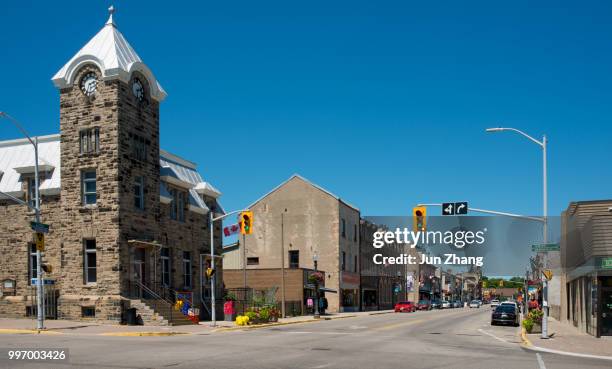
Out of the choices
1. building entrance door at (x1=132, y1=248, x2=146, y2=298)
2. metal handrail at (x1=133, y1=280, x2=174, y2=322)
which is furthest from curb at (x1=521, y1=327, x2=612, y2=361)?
building entrance door at (x1=132, y1=248, x2=146, y2=298)

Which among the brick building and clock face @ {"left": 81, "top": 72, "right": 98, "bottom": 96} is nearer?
the brick building

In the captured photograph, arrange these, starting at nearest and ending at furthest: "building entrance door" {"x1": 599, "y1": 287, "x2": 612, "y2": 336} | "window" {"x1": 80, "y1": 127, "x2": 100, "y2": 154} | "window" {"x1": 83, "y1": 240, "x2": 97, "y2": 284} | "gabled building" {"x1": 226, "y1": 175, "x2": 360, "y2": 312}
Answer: "building entrance door" {"x1": 599, "y1": 287, "x2": 612, "y2": 336}, "window" {"x1": 83, "y1": 240, "x2": 97, "y2": 284}, "window" {"x1": 80, "y1": 127, "x2": 100, "y2": 154}, "gabled building" {"x1": 226, "y1": 175, "x2": 360, "y2": 312}

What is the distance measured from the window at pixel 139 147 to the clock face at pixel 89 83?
344cm

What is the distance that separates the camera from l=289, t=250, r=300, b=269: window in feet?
239

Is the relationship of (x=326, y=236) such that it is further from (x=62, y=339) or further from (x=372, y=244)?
(x=62, y=339)

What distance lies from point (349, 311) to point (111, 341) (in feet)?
168

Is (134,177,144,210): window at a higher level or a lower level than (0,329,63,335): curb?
higher

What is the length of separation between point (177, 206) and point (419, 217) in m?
18.3

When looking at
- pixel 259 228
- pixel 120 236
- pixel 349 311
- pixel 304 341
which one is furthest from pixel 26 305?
pixel 349 311

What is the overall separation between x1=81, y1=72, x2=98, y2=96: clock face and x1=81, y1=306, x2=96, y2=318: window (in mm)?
11860

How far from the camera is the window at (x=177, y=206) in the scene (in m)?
44.2

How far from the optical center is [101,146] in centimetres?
3728

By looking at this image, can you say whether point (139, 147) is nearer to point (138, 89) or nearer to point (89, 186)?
point (138, 89)

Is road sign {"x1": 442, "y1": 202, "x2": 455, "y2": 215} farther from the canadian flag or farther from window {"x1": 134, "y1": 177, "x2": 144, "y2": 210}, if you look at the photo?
window {"x1": 134, "y1": 177, "x2": 144, "y2": 210}
